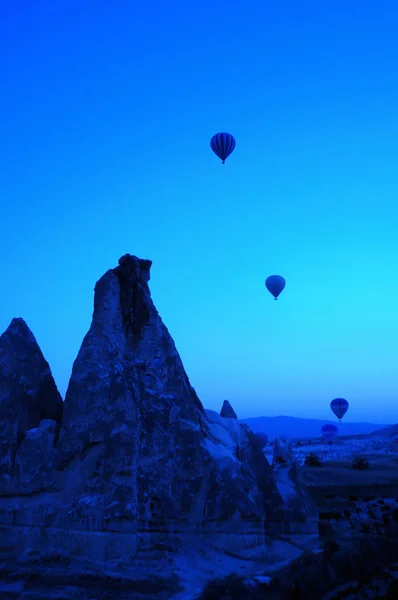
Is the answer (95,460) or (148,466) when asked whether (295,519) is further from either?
(95,460)

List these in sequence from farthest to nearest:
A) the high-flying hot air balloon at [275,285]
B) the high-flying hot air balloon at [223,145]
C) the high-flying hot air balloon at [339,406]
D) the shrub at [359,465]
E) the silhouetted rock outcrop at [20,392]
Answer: the high-flying hot air balloon at [339,406]
the shrub at [359,465]
the high-flying hot air balloon at [275,285]
the high-flying hot air balloon at [223,145]
the silhouetted rock outcrop at [20,392]

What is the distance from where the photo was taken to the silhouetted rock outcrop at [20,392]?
1409 cm

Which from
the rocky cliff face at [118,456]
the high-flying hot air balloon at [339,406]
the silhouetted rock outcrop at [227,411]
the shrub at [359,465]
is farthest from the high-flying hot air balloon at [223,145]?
the high-flying hot air balloon at [339,406]

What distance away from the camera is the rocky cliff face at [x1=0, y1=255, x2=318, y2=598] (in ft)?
43.0

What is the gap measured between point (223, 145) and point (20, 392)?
29.5 m

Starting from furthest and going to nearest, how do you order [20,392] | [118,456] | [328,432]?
1. [328,432]
2. [20,392]
3. [118,456]

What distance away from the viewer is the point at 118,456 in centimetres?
1368

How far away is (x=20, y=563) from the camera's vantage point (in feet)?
41.3

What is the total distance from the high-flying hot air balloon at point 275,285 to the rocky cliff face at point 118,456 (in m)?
30.8

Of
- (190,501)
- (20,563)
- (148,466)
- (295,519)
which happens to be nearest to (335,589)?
(295,519)

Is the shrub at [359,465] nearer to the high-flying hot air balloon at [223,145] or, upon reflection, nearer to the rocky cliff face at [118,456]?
the high-flying hot air balloon at [223,145]

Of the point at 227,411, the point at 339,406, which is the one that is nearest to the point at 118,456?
the point at 227,411

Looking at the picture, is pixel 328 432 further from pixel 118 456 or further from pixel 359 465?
pixel 118 456

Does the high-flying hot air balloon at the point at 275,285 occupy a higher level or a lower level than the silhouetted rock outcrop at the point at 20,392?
higher
